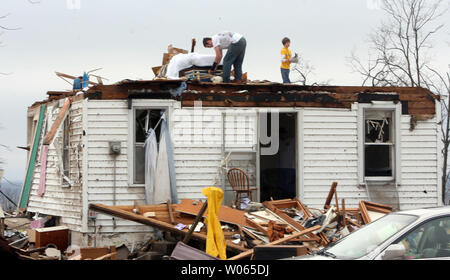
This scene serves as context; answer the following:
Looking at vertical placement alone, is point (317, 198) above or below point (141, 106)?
below

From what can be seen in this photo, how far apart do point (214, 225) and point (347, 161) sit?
16.4 feet

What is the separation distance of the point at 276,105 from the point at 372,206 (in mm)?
3045

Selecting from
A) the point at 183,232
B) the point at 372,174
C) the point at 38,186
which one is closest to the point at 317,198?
the point at 372,174

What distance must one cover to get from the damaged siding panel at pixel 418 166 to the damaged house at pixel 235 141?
0.9 inches

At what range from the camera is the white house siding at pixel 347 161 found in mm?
14133

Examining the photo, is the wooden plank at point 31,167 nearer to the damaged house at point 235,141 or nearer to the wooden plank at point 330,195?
the damaged house at point 235,141

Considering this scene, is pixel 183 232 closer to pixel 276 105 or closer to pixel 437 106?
pixel 276 105

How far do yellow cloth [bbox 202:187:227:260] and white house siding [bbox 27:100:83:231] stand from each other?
4519 mm

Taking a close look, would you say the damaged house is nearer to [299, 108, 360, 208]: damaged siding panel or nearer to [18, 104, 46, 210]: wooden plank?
[299, 108, 360, 208]: damaged siding panel

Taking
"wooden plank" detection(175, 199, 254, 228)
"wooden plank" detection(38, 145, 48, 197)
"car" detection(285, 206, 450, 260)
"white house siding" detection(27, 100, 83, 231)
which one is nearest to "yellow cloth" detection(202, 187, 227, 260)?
"wooden plank" detection(175, 199, 254, 228)

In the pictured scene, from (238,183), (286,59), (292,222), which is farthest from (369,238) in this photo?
(286,59)

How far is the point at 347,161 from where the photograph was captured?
560 inches

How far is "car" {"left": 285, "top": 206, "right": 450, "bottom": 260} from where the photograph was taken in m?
6.69

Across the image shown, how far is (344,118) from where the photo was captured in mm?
14250
